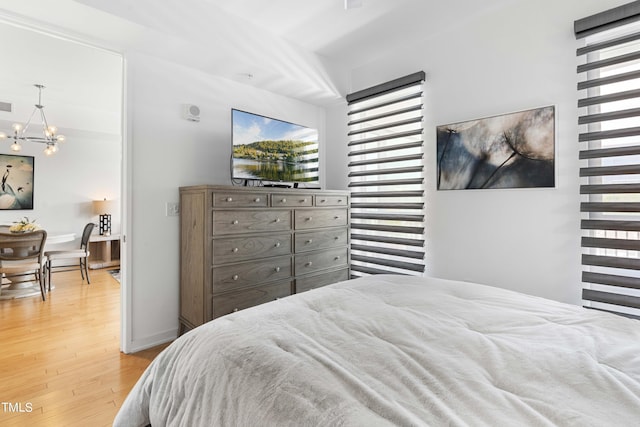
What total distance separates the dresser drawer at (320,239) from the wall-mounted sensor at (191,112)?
4.62 feet

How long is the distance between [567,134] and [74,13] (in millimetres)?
3364

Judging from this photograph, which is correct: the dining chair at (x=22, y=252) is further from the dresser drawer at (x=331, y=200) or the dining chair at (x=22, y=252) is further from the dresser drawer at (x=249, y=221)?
the dresser drawer at (x=331, y=200)

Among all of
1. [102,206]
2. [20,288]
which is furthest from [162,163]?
[102,206]

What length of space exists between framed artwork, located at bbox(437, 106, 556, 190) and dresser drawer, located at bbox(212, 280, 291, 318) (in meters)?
1.69

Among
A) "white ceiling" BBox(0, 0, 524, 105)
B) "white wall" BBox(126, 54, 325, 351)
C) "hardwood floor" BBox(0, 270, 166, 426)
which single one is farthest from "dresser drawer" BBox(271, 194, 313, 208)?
"hardwood floor" BBox(0, 270, 166, 426)

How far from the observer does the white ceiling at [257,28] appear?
7.04ft

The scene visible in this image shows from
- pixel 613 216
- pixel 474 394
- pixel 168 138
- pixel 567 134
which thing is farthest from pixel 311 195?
pixel 474 394

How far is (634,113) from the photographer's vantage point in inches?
76.3

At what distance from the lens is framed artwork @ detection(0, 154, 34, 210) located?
528 centimetres

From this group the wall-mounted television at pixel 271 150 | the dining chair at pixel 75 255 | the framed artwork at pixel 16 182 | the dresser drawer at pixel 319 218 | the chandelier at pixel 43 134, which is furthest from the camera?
the framed artwork at pixel 16 182

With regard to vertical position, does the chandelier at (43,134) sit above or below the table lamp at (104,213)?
above

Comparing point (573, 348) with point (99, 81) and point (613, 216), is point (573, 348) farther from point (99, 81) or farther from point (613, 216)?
point (99, 81)

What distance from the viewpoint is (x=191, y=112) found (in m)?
2.89

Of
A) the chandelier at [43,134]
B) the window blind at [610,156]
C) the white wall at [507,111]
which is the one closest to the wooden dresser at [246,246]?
the white wall at [507,111]
